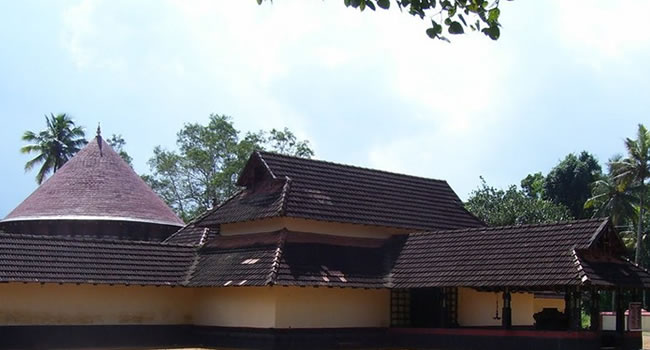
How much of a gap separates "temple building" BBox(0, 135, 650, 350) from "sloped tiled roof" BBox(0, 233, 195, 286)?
42 millimetres

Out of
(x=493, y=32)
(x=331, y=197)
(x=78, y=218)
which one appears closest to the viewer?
(x=493, y=32)

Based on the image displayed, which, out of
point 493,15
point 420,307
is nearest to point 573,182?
point 420,307

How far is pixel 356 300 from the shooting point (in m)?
25.5

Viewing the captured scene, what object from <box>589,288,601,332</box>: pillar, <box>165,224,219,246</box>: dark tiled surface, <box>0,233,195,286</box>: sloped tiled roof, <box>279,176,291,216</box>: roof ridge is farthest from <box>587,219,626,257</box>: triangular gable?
<box>165,224,219,246</box>: dark tiled surface

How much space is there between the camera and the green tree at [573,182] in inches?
2189

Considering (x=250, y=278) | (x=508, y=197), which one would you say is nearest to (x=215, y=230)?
(x=250, y=278)

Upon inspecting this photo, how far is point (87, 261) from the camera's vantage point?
78.9ft

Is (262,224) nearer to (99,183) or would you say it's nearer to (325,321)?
(325,321)

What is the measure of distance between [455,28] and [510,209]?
4157cm

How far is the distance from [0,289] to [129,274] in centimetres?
345

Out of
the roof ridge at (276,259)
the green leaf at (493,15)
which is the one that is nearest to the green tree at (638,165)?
the roof ridge at (276,259)

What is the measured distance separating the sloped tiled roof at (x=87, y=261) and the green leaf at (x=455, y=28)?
1726 centimetres

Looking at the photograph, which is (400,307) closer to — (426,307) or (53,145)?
(426,307)

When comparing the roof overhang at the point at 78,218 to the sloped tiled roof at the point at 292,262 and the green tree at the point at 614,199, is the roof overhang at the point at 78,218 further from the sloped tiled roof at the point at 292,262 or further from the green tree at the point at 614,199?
the green tree at the point at 614,199
